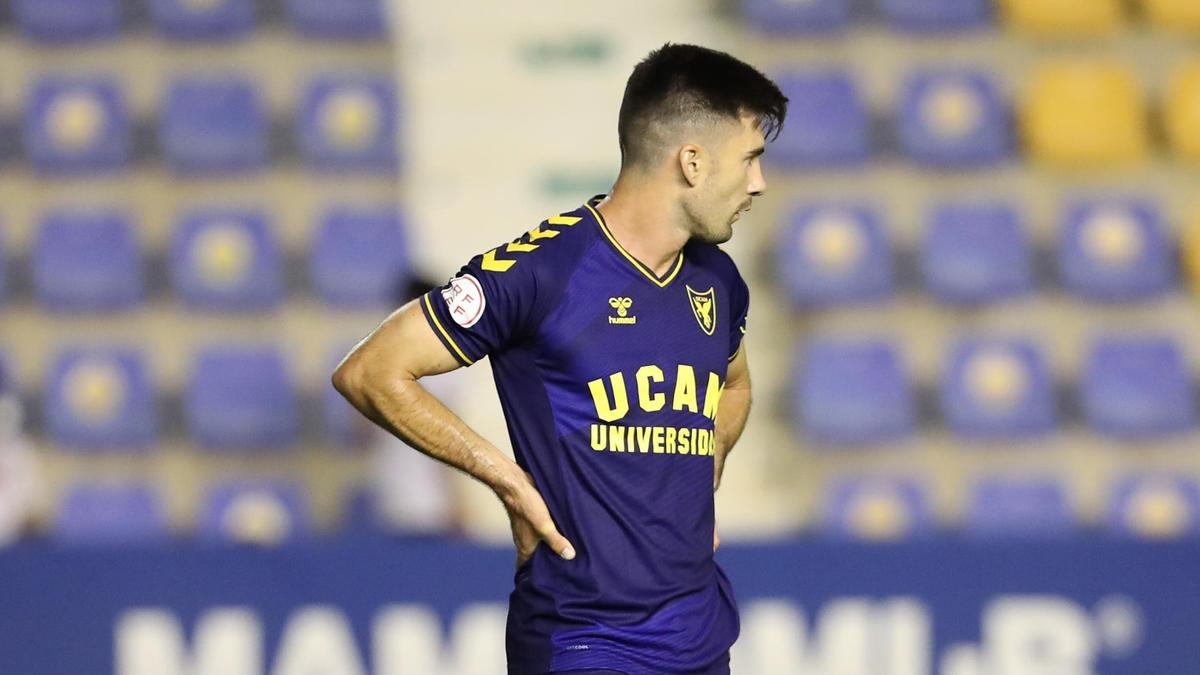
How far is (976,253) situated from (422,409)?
200 inches

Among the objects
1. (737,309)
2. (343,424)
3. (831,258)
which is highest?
(831,258)

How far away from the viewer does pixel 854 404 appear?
754 cm

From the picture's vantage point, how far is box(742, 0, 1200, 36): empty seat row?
27.2 feet

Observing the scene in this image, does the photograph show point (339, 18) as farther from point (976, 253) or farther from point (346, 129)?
point (976, 253)

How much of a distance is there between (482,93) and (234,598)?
11.3ft

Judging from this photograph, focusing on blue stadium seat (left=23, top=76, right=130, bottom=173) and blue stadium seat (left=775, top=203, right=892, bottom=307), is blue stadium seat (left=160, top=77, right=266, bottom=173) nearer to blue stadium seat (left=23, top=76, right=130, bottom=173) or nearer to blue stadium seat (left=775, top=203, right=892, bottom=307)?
blue stadium seat (left=23, top=76, right=130, bottom=173)

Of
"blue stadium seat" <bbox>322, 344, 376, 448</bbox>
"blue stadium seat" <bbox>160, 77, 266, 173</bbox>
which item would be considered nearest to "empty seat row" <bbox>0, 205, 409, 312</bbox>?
"blue stadium seat" <bbox>160, 77, 266, 173</bbox>

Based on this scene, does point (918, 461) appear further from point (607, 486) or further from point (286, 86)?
point (607, 486)

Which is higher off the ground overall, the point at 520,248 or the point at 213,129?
the point at 213,129

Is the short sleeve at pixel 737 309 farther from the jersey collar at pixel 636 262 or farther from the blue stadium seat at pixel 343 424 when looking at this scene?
the blue stadium seat at pixel 343 424

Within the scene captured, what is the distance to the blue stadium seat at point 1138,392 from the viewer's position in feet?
25.5

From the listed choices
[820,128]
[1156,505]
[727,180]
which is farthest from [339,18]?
[727,180]

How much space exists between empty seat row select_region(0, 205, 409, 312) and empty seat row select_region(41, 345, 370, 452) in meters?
0.29

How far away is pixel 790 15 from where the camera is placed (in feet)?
27.2
